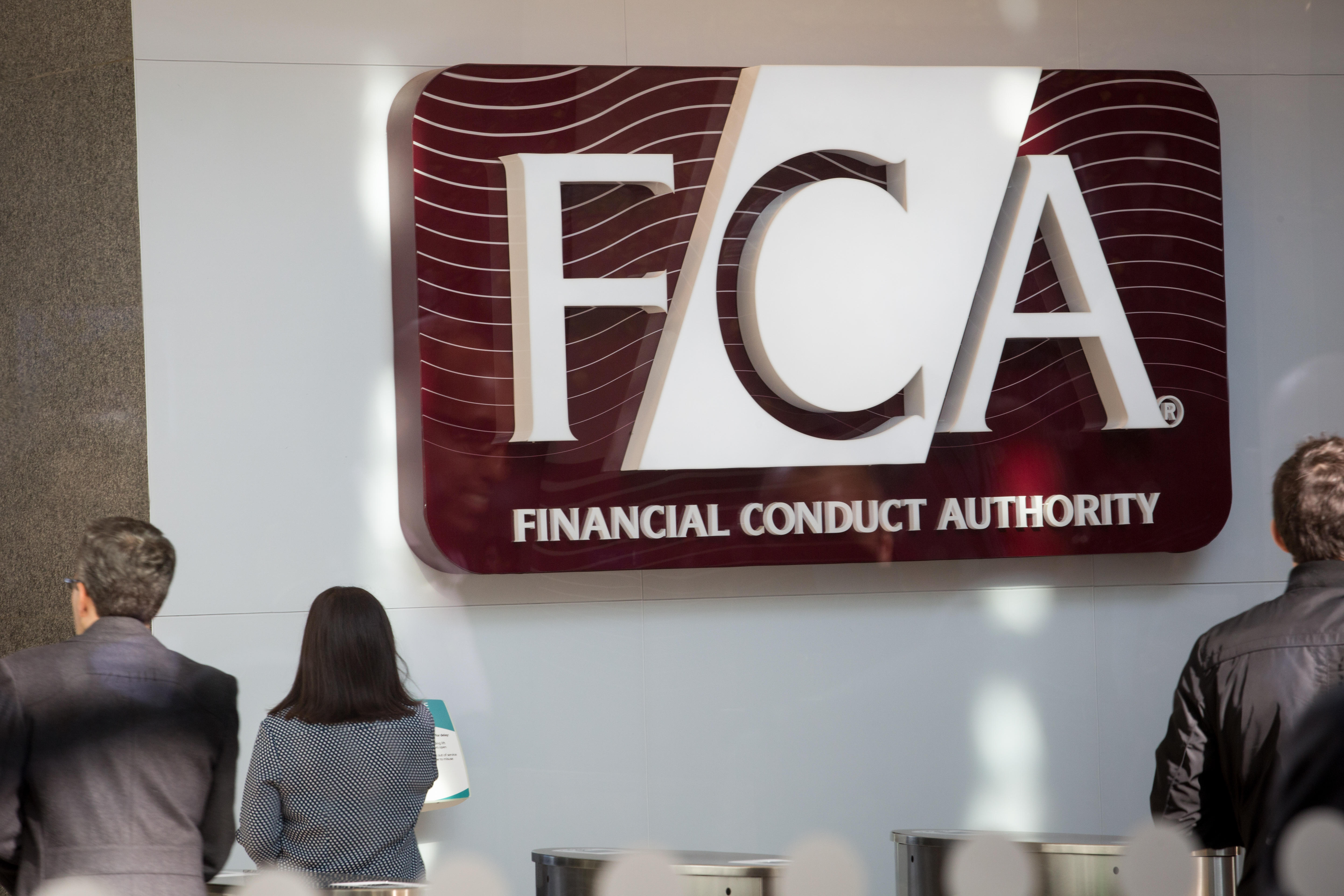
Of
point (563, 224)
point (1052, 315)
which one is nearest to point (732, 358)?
point (563, 224)

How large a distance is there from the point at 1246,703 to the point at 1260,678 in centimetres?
4

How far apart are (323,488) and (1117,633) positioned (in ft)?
7.84

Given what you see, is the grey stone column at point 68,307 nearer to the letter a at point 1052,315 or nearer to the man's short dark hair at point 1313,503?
the letter a at point 1052,315

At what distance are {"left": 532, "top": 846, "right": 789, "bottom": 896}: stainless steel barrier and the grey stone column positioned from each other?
1.71m

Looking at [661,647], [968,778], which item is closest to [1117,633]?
[968,778]

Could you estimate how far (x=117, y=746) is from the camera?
2.25 m

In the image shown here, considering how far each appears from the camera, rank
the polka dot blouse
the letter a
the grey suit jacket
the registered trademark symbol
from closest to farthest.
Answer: the grey suit jacket < the polka dot blouse < the letter a < the registered trademark symbol

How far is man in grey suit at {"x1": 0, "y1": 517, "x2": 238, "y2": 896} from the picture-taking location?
86.8 inches

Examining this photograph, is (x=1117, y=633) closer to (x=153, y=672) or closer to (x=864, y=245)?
(x=864, y=245)

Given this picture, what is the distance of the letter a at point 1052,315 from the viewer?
3764 mm

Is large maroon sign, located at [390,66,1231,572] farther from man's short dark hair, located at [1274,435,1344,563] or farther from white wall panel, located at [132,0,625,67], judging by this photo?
man's short dark hair, located at [1274,435,1344,563]

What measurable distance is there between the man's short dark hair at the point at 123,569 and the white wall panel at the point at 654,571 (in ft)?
3.84

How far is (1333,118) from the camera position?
4145 mm

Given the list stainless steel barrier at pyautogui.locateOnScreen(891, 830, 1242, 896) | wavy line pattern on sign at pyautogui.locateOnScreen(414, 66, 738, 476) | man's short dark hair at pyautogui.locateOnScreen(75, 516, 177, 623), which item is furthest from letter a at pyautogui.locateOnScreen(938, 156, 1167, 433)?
man's short dark hair at pyautogui.locateOnScreen(75, 516, 177, 623)
